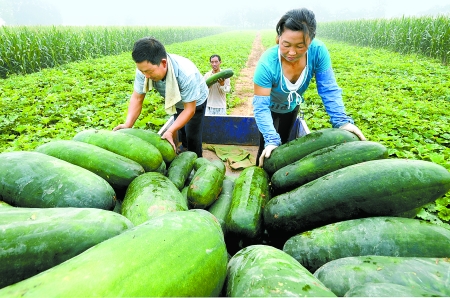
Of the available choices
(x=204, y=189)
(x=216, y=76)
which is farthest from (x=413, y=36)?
(x=204, y=189)

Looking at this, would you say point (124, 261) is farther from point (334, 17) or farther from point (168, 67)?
point (334, 17)

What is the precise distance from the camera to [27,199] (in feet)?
5.65

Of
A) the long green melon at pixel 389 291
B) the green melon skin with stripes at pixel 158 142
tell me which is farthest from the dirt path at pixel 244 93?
the long green melon at pixel 389 291

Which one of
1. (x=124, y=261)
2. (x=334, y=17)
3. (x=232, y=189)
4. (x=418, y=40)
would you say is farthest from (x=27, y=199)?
(x=334, y=17)

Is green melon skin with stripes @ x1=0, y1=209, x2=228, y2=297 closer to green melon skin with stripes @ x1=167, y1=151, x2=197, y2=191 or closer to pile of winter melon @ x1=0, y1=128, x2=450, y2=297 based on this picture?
pile of winter melon @ x1=0, y1=128, x2=450, y2=297

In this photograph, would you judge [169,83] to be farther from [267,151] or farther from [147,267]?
[147,267]

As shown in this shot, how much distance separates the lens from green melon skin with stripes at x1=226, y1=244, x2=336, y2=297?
1145 mm

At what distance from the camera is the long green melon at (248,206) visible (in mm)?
1929

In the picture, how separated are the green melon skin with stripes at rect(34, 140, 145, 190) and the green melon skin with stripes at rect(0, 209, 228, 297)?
937mm

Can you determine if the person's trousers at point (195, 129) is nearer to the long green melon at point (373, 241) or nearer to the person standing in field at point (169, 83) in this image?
the person standing in field at point (169, 83)

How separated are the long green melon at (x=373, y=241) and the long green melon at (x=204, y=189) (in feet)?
2.64

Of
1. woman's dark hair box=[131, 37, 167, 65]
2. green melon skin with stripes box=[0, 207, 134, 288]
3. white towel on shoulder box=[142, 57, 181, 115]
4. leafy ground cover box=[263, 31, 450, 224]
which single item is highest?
Answer: woman's dark hair box=[131, 37, 167, 65]

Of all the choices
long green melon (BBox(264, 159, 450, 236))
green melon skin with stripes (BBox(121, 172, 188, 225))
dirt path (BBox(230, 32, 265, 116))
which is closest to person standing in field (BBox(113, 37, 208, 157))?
green melon skin with stripes (BBox(121, 172, 188, 225))

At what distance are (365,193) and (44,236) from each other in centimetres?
175
